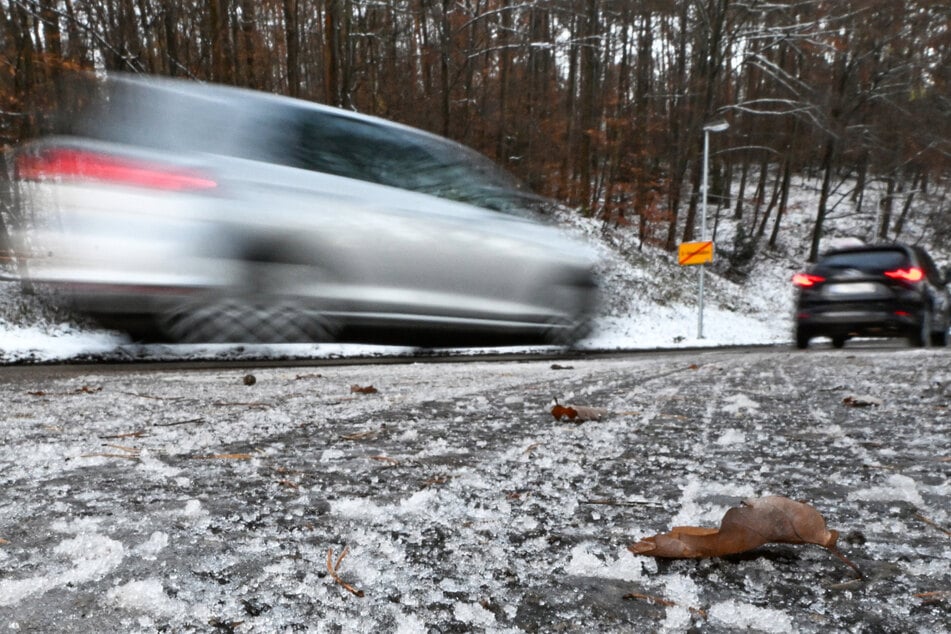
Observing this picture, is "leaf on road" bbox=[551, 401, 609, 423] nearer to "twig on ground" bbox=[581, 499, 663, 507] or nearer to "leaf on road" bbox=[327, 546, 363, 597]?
"twig on ground" bbox=[581, 499, 663, 507]

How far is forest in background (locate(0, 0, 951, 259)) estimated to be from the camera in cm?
1273

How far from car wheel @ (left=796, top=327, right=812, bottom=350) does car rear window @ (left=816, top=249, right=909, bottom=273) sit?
865mm

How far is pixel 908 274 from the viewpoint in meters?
7.20

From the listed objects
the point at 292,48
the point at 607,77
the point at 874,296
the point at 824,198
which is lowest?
the point at 874,296

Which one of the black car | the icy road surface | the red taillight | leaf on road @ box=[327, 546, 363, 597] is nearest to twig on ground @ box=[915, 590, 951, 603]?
the icy road surface

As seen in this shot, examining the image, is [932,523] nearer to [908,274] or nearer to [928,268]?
[908,274]

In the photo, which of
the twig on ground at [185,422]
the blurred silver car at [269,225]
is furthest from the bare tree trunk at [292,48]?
the twig on ground at [185,422]

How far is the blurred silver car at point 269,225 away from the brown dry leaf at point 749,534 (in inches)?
148

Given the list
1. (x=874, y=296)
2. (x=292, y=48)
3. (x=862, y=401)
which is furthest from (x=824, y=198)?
(x=862, y=401)

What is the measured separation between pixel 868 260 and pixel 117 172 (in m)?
8.19

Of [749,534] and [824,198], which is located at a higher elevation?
[824,198]

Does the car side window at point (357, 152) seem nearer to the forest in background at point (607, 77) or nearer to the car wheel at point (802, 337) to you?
the car wheel at point (802, 337)

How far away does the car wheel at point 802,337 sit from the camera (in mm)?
8078

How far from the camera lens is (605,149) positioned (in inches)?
861
